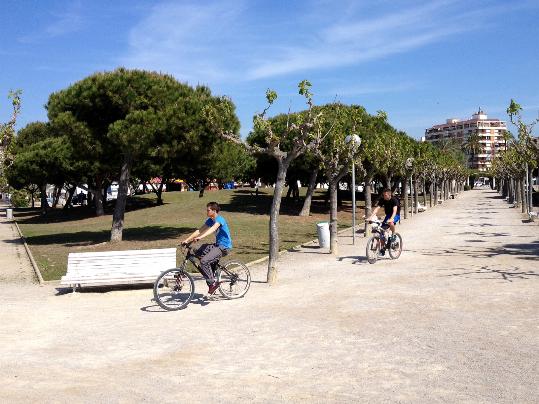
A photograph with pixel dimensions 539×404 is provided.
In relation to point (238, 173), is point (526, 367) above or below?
below

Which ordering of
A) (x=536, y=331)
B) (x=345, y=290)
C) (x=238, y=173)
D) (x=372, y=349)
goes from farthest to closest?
(x=238, y=173) → (x=345, y=290) → (x=536, y=331) → (x=372, y=349)

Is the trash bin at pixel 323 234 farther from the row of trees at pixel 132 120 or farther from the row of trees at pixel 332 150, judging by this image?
the row of trees at pixel 132 120

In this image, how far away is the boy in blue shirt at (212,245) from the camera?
9.16 m

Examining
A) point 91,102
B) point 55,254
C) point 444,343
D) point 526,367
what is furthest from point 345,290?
point 91,102

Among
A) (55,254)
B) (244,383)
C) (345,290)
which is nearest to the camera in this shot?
(244,383)

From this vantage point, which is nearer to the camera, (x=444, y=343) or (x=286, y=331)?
(x=444, y=343)

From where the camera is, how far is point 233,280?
386 inches

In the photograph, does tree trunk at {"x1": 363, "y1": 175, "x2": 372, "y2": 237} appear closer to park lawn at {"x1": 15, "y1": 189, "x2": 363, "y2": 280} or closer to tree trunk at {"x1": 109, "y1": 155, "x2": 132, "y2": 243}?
park lawn at {"x1": 15, "y1": 189, "x2": 363, "y2": 280}

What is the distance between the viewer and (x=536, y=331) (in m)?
6.99

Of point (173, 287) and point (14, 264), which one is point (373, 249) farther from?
point (14, 264)

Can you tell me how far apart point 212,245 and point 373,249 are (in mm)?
5495

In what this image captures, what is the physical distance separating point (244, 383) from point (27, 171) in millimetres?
41915

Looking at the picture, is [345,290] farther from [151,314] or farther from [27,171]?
[27,171]

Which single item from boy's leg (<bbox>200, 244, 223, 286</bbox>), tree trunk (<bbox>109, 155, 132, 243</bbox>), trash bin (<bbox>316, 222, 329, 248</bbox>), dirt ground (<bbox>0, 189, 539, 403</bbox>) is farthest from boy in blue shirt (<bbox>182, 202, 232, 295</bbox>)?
tree trunk (<bbox>109, 155, 132, 243</bbox>)
